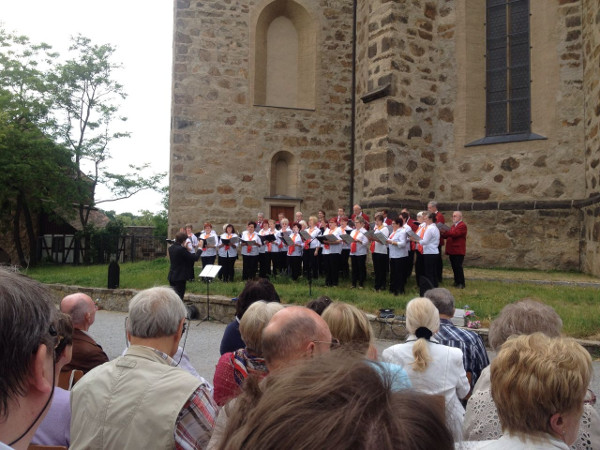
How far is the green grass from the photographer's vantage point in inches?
319

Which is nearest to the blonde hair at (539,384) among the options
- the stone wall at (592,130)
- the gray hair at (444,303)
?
the gray hair at (444,303)

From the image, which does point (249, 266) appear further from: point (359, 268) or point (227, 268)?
point (359, 268)

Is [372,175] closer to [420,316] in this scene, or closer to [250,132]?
[250,132]

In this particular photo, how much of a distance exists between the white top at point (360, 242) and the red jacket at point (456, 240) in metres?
1.64

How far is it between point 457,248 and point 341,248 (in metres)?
2.55

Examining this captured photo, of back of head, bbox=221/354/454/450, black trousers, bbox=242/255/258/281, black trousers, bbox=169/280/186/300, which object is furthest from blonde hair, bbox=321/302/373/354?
black trousers, bbox=242/255/258/281

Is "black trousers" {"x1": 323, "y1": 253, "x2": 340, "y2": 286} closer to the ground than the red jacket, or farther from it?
closer to the ground

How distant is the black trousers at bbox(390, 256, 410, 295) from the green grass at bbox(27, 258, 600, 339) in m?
0.24

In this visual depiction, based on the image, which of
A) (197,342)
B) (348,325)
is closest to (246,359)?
(348,325)

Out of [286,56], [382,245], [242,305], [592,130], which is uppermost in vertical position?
[286,56]

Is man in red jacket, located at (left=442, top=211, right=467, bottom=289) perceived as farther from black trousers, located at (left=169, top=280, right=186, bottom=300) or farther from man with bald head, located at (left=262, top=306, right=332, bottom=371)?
man with bald head, located at (left=262, top=306, right=332, bottom=371)

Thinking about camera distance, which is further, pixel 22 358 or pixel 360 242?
pixel 360 242

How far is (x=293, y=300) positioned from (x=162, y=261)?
953 centimetres

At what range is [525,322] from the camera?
2.97 metres
